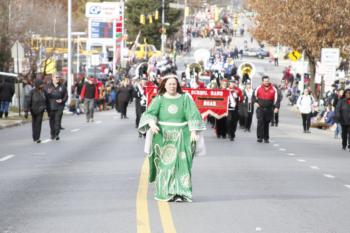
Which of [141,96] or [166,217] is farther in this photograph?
[141,96]

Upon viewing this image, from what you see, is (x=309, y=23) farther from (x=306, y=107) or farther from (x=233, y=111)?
(x=233, y=111)

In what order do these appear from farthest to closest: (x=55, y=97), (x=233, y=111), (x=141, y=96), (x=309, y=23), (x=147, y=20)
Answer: (x=147, y=20) < (x=309, y=23) < (x=141, y=96) < (x=233, y=111) < (x=55, y=97)

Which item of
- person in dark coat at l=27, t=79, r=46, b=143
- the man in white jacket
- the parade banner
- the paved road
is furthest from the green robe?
the man in white jacket

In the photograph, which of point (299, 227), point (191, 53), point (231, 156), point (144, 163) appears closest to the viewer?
point (299, 227)

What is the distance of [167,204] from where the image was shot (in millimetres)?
13727

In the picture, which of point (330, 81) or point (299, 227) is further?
point (330, 81)

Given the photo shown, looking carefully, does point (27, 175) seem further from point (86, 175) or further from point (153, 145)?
point (153, 145)

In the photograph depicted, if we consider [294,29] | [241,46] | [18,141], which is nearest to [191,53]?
[241,46]

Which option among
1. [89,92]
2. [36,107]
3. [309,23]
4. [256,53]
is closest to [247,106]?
[89,92]

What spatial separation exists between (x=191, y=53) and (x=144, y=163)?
120 meters

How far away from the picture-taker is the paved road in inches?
478

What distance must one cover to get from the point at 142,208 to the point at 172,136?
113 centimetres

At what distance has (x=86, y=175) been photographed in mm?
18422

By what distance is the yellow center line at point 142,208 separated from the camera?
11.7 m
